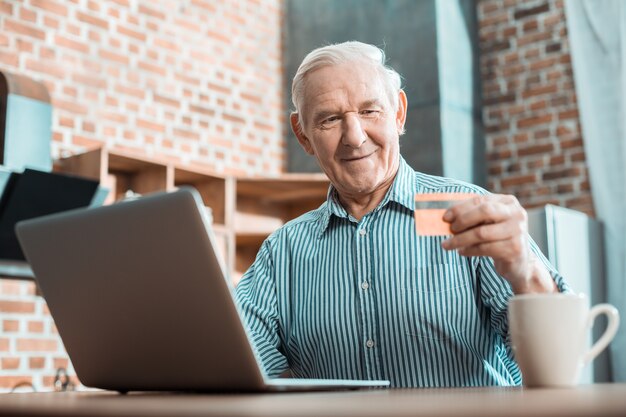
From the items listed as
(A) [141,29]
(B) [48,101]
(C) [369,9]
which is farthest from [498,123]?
(B) [48,101]

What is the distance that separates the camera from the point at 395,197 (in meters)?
1.70

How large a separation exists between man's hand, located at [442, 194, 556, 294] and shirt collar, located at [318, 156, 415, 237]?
55 centimetres

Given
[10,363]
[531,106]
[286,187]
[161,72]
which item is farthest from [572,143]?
[10,363]

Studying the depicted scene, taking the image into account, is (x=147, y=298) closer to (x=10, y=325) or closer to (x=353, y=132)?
(x=353, y=132)

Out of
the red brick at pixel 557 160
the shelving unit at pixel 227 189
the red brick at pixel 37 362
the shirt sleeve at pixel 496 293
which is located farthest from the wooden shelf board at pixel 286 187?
the shirt sleeve at pixel 496 293

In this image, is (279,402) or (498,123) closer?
(279,402)

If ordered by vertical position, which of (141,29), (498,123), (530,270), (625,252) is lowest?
(530,270)

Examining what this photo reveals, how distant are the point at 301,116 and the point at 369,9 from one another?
3.19m

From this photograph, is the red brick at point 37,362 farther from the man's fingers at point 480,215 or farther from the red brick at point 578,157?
the man's fingers at point 480,215

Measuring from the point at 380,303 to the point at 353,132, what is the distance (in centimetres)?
37

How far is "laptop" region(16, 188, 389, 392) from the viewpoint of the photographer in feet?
2.92

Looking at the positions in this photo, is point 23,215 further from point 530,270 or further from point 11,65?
point 530,270

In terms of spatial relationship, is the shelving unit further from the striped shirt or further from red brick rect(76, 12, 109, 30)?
the striped shirt

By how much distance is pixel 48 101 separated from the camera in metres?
3.61
